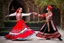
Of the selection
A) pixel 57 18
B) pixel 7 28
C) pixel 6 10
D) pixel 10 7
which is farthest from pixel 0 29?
pixel 57 18

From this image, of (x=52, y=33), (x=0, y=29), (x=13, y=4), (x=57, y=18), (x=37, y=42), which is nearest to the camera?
(x=37, y=42)

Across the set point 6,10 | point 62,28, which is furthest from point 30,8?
point 62,28

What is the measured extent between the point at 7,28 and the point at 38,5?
4.40ft

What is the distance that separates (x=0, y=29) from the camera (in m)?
6.58

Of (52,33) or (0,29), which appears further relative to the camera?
(0,29)

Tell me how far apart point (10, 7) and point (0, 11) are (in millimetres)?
746

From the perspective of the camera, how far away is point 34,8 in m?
7.45

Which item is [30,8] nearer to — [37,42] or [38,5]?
[38,5]

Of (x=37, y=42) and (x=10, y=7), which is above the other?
(x=10, y=7)

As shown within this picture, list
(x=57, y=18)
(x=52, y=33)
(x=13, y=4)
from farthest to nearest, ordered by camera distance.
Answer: (x=13, y=4), (x=57, y=18), (x=52, y=33)

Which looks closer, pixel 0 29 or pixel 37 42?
pixel 37 42

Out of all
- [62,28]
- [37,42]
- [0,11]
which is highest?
[0,11]

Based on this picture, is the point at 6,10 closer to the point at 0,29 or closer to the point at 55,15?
the point at 0,29

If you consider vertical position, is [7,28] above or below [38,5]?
below
